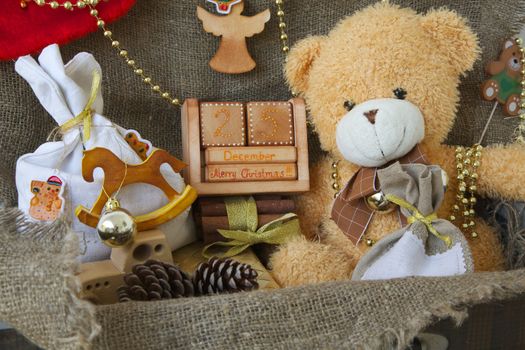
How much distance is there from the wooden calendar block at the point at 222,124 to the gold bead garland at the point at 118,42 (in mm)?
89

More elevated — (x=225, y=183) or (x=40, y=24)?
(x=40, y=24)

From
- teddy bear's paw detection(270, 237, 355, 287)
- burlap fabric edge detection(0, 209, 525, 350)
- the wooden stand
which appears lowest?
teddy bear's paw detection(270, 237, 355, 287)

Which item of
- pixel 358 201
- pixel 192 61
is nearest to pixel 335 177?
pixel 358 201

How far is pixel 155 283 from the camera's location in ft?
1.99

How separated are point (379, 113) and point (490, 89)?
32cm

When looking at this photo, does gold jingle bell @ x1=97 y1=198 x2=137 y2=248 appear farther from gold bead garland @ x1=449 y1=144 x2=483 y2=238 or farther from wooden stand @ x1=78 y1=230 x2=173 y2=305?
gold bead garland @ x1=449 y1=144 x2=483 y2=238

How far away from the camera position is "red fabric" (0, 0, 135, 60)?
30.3 inches

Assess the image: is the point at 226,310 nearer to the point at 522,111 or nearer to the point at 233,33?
the point at 233,33

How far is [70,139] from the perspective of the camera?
71cm

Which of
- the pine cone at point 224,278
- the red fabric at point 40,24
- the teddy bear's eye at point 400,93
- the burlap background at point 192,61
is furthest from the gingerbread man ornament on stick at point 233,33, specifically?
the pine cone at point 224,278

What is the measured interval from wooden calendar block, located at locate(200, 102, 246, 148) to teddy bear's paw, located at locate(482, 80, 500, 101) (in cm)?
41

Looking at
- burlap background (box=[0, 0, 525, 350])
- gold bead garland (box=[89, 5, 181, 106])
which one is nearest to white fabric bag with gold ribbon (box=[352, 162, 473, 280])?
burlap background (box=[0, 0, 525, 350])

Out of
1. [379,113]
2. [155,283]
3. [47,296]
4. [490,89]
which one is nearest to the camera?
[47,296]

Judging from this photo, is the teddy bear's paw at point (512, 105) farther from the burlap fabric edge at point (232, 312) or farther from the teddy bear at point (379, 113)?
the burlap fabric edge at point (232, 312)
